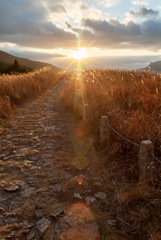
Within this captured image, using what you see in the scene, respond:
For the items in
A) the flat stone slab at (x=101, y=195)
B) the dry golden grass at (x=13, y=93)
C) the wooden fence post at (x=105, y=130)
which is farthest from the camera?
the dry golden grass at (x=13, y=93)

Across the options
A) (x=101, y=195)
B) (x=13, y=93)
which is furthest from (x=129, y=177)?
(x=13, y=93)

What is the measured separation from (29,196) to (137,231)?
1615 millimetres

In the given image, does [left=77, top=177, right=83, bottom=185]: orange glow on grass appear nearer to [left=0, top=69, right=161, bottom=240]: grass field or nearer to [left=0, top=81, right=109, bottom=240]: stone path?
[left=0, top=81, right=109, bottom=240]: stone path

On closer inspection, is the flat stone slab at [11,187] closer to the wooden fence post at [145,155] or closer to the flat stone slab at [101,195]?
the flat stone slab at [101,195]

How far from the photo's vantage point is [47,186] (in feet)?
10.3

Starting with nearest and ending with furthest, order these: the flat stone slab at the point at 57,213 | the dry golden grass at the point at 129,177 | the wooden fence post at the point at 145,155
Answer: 1. the dry golden grass at the point at 129,177
2. the flat stone slab at the point at 57,213
3. the wooden fence post at the point at 145,155

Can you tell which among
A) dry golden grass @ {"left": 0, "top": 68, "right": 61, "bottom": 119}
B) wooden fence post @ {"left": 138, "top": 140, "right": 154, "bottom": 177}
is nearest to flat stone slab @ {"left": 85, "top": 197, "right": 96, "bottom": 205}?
wooden fence post @ {"left": 138, "top": 140, "right": 154, "bottom": 177}

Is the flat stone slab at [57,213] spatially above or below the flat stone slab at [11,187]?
above

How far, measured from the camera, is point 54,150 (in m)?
4.54

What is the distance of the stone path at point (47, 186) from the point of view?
7.48ft

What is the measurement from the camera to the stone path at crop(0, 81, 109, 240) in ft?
7.48

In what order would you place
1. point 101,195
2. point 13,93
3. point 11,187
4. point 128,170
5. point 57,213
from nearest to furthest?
point 57,213, point 101,195, point 11,187, point 128,170, point 13,93

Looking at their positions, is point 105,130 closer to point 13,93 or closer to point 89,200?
point 89,200

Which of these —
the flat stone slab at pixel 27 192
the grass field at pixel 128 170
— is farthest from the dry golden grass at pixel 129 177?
the flat stone slab at pixel 27 192
